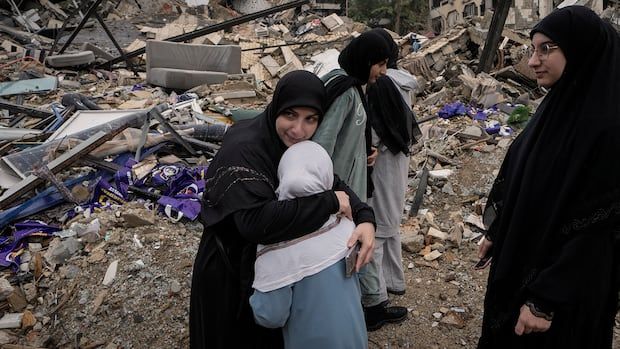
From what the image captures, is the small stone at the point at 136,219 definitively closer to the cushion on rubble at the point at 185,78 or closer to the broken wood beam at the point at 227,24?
the cushion on rubble at the point at 185,78

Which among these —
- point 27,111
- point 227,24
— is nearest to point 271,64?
point 227,24

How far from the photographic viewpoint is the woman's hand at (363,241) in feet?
4.86

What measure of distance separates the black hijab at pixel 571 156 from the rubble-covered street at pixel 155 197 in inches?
58.7

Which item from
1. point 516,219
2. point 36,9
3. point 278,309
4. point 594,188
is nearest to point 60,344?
point 278,309

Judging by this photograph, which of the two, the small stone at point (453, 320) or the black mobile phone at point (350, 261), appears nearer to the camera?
the black mobile phone at point (350, 261)

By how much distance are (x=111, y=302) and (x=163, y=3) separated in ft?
66.1

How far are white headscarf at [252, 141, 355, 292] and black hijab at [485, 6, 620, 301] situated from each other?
27.0 inches

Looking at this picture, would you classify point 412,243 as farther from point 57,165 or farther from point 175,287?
point 57,165

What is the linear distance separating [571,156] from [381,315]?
1760 millimetres

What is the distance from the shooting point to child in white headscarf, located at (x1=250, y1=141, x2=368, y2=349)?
138 centimetres

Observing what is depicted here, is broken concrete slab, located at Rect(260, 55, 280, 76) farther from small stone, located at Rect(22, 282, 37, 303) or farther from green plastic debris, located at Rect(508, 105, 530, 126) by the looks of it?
small stone, located at Rect(22, 282, 37, 303)

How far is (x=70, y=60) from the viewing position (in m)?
10.3

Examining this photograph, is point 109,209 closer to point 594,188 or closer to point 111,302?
point 111,302

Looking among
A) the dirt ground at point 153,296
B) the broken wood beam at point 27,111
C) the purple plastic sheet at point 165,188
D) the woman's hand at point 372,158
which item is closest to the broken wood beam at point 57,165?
the purple plastic sheet at point 165,188
